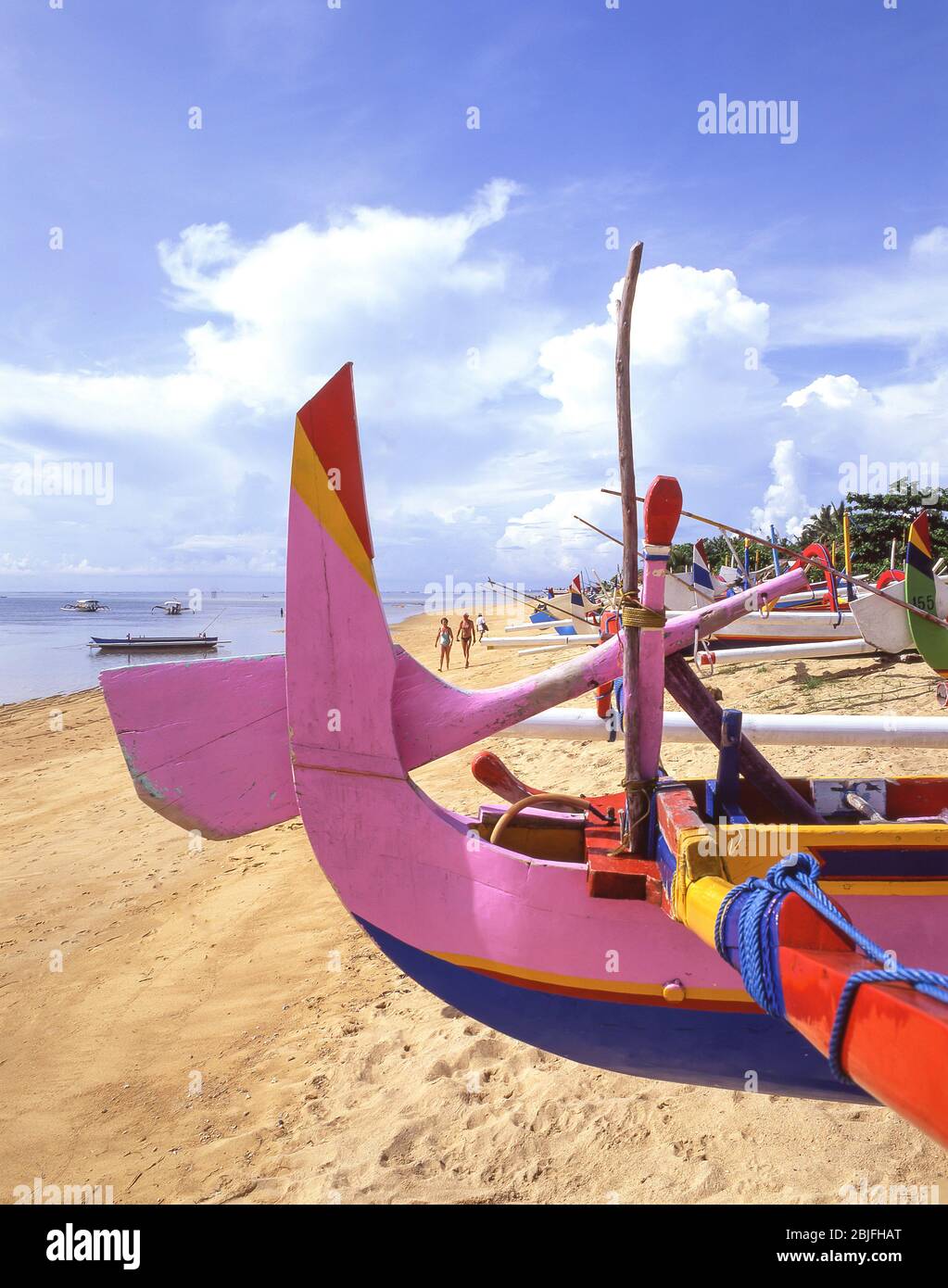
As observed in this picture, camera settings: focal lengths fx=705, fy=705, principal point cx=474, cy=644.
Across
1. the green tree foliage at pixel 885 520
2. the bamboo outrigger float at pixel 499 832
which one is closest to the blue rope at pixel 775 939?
the bamboo outrigger float at pixel 499 832

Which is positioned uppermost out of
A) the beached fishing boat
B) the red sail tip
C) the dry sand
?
the red sail tip

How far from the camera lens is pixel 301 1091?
3.50m

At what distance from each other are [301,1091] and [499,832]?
173cm

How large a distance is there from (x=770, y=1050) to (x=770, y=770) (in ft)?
3.76

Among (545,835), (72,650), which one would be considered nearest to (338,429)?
(545,835)

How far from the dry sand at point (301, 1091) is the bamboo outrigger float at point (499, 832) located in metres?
0.32

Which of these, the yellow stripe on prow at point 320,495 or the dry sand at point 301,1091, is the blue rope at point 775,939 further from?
the yellow stripe on prow at point 320,495

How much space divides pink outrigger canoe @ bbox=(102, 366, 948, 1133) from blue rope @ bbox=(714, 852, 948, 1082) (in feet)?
2.69

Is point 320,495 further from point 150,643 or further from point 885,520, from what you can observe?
point 150,643

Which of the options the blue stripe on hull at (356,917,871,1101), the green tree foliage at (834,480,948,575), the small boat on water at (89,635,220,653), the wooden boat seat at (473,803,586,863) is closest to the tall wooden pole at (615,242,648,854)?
the wooden boat seat at (473,803,586,863)

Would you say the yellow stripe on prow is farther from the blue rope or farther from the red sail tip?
the blue rope

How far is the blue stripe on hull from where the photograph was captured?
2.74 meters

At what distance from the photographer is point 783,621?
14578 millimetres

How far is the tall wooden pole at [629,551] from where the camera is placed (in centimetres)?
254
